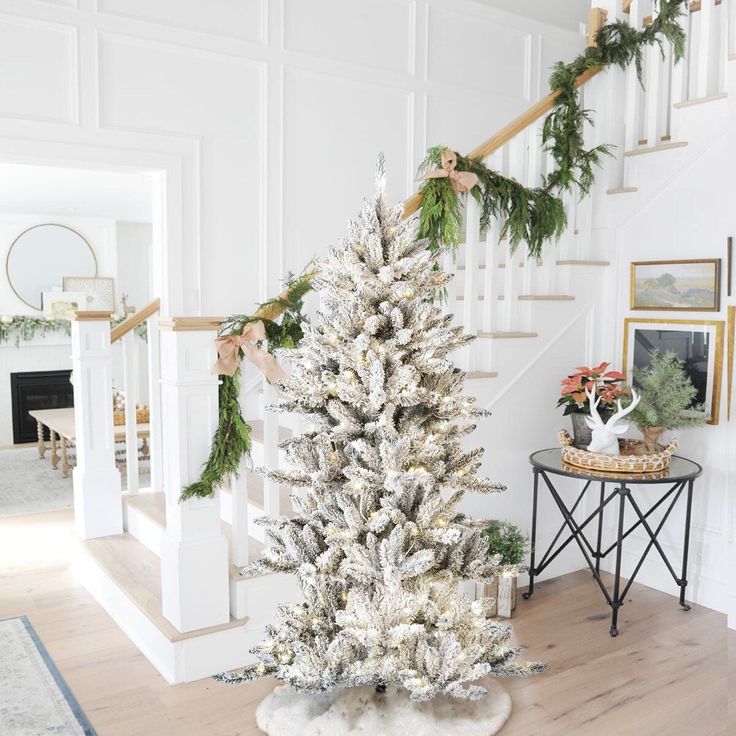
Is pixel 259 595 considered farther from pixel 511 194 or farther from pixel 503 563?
pixel 511 194

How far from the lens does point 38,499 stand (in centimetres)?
536

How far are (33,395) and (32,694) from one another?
6.13m

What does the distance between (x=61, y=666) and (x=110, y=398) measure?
58.5 inches

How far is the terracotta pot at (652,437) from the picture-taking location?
3293mm

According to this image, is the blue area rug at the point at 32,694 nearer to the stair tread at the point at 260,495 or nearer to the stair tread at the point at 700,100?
the stair tread at the point at 260,495

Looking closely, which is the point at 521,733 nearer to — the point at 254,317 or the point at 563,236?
the point at 254,317

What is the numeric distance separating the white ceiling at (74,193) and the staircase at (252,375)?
7.27 ft

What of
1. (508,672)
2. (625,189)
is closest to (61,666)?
(508,672)

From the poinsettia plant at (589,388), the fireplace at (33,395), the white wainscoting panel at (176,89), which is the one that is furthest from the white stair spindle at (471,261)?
the fireplace at (33,395)

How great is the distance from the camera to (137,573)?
11.0 feet

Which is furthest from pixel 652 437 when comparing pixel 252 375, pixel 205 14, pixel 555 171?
pixel 205 14

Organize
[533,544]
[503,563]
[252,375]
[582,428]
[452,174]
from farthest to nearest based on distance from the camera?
[252,375] < [533,544] < [582,428] < [503,563] < [452,174]

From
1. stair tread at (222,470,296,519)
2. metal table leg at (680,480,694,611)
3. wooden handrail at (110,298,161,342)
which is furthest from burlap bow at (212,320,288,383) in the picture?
metal table leg at (680,480,694,611)

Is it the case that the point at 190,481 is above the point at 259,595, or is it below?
above
